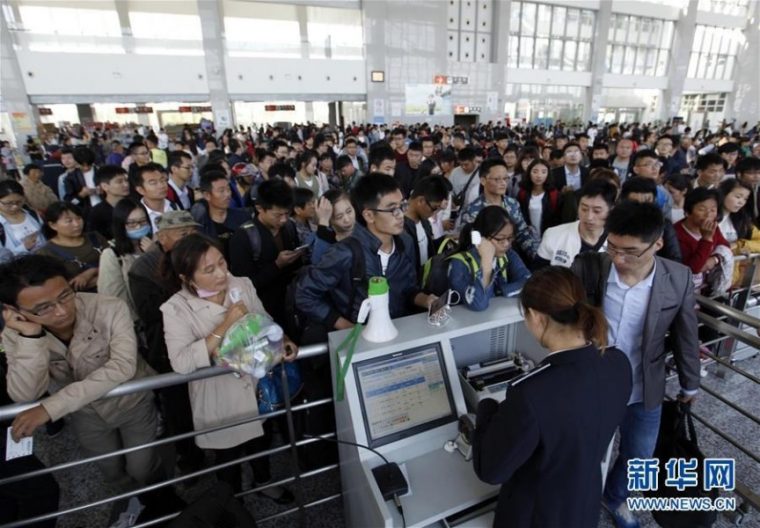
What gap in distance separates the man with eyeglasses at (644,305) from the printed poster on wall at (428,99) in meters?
18.3

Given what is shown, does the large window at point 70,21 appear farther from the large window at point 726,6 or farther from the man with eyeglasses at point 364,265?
the large window at point 726,6

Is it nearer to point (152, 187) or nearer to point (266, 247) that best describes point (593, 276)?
point (266, 247)

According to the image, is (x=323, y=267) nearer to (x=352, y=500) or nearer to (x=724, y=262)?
(x=352, y=500)

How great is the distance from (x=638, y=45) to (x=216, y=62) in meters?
22.7

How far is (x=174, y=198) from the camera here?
421 cm

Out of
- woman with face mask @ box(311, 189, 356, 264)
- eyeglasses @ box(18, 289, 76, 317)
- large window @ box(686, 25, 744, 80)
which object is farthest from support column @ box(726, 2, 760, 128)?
eyeglasses @ box(18, 289, 76, 317)

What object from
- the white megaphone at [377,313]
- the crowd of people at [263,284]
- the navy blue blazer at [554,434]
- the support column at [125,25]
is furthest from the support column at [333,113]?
the navy blue blazer at [554,434]

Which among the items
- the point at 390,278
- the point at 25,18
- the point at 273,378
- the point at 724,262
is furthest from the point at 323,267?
the point at 25,18

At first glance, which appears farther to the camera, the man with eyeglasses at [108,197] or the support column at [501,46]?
the support column at [501,46]

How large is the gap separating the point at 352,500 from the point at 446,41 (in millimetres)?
20646

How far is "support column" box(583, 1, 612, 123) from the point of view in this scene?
67.7 feet

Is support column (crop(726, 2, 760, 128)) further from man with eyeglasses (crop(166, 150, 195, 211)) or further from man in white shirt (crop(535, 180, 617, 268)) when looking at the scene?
man with eyeglasses (crop(166, 150, 195, 211))

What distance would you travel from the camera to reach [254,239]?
2.75 meters

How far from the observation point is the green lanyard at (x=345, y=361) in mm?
1448
